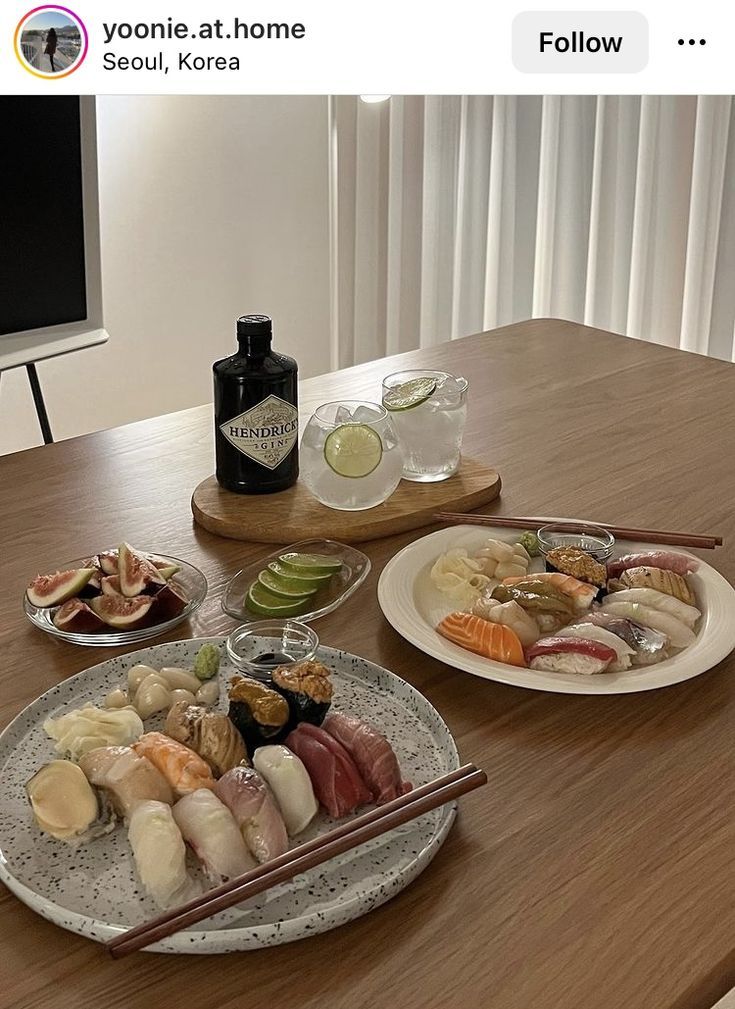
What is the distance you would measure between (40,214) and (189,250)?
5.17 feet

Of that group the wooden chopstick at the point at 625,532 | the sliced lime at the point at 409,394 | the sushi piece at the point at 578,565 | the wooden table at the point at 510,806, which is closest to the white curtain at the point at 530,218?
the wooden table at the point at 510,806

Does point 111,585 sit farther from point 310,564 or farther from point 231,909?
point 231,909

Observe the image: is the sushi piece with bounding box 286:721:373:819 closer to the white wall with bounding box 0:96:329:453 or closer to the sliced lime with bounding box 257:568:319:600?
the sliced lime with bounding box 257:568:319:600

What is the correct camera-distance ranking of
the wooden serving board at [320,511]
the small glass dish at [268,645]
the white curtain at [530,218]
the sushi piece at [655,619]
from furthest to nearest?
the white curtain at [530,218]
the wooden serving board at [320,511]
the sushi piece at [655,619]
the small glass dish at [268,645]

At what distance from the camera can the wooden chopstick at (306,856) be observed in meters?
0.66

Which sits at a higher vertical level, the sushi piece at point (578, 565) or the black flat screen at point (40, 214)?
the black flat screen at point (40, 214)

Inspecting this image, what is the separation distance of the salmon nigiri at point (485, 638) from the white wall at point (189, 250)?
257 cm

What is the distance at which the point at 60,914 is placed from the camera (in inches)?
27.4

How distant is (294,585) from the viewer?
1110 mm

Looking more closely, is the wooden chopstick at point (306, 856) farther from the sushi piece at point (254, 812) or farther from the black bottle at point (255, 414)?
the black bottle at point (255, 414)

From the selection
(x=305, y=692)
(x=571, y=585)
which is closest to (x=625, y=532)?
(x=571, y=585)

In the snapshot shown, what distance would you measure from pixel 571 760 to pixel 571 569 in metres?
0.25

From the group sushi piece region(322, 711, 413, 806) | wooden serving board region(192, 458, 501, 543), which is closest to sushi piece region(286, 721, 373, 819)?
sushi piece region(322, 711, 413, 806)

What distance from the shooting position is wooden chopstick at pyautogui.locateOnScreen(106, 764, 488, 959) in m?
0.66
